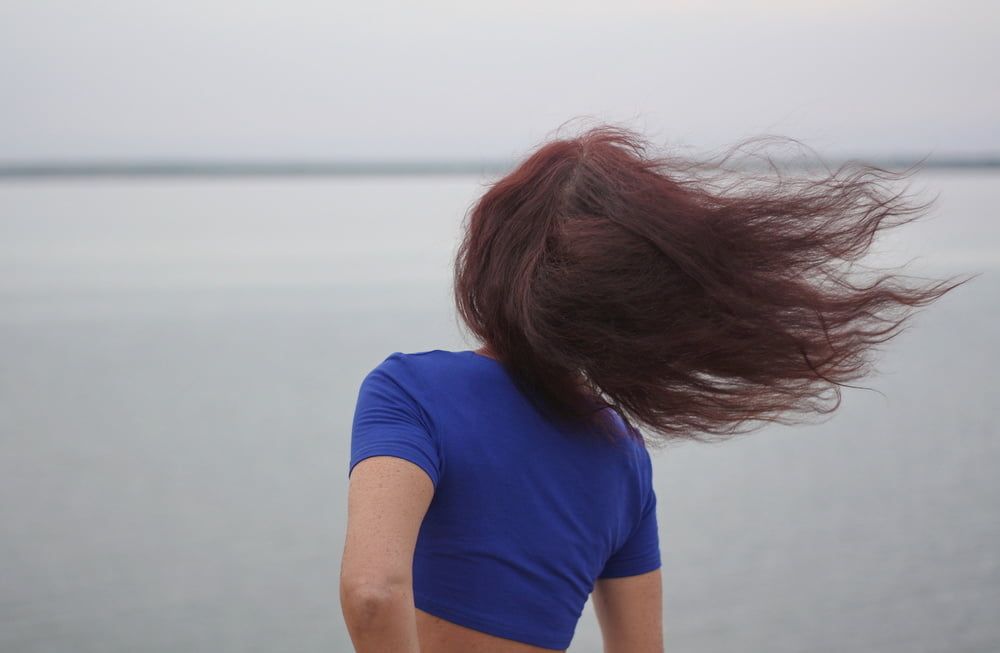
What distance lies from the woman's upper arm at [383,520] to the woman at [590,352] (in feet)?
0.08

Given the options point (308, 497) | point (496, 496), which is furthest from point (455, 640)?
point (308, 497)

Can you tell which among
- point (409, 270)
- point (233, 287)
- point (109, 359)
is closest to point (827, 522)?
point (109, 359)

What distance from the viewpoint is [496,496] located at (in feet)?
3.86

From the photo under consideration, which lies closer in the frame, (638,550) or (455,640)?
(455,640)

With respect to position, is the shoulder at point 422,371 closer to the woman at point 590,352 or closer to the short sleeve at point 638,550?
the woman at point 590,352

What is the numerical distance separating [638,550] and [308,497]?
15.6 feet

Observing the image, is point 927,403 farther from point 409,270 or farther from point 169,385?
point 409,270

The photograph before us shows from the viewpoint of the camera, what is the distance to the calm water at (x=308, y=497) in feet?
14.4

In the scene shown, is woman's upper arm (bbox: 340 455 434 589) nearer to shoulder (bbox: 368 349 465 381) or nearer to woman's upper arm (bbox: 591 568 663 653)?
shoulder (bbox: 368 349 465 381)

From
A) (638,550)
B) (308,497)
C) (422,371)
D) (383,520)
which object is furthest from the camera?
(308,497)

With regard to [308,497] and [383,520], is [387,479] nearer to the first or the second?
[383,520]

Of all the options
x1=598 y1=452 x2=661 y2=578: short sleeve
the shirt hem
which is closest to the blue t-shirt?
the shirt hem

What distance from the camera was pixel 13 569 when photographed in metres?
4.68

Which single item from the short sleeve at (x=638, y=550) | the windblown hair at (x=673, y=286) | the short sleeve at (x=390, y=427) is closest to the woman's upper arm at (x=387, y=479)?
the short sleeve at (x=390, y=427)
